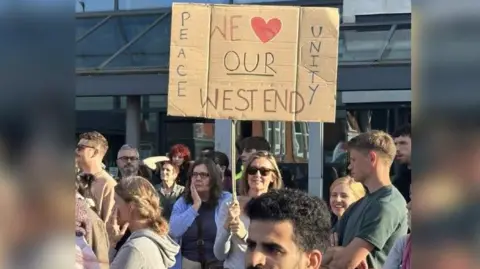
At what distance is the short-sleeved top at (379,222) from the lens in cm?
354

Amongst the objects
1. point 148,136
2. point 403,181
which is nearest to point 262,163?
point 403,181

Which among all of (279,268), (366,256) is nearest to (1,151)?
(279,268)

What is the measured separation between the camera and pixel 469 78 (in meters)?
1.18

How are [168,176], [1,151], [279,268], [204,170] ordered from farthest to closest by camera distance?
1. [168,176]
2. [204,170]
3. [279,268]
4. [1,151]

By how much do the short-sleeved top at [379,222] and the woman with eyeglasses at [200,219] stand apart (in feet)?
4.52

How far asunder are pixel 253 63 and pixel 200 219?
116 centimetres

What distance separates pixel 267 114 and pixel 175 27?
26.3 inches

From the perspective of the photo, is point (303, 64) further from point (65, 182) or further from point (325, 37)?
point (65, 182)

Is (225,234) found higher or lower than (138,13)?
lower

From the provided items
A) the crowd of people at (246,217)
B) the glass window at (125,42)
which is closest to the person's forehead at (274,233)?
the crowd of people at (246,217)

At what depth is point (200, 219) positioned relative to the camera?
502cm

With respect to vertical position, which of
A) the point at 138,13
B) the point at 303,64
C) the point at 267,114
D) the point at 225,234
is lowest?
the point at 225,234

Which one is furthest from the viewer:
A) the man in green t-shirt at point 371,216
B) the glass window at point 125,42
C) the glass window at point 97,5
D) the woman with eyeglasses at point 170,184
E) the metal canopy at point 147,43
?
the glass window at point 97,5

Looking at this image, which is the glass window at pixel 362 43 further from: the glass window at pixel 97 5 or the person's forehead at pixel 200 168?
the person's forehead at pixel 200 168
